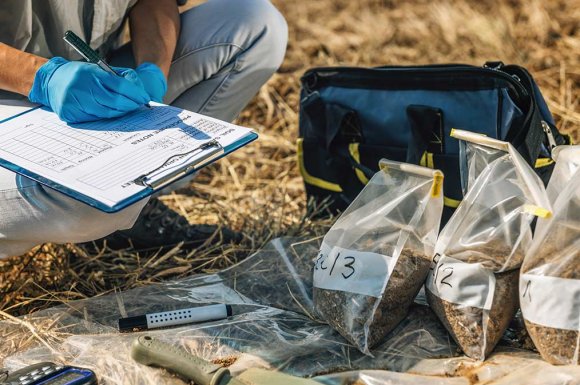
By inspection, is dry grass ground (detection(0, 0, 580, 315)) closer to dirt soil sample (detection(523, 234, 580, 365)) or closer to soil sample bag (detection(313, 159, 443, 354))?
soil sample bag (detection(313, 159, 443, 354))

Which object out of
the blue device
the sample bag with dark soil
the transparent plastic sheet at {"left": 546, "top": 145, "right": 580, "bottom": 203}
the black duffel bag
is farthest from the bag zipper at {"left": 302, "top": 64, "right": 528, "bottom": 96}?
the blue device

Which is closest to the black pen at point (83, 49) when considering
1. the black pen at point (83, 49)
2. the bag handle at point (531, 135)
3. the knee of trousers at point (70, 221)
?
the black pen at point (83, 49)

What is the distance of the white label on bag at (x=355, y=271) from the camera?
5.42 ft

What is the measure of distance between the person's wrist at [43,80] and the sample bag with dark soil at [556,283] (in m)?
1.03

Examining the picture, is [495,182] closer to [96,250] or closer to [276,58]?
[276,58]

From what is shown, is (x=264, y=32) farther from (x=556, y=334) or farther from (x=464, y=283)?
(x=556, y=334)

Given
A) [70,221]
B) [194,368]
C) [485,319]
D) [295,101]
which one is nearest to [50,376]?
[194,368]

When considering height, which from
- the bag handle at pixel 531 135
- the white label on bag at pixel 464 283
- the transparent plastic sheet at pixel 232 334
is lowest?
the transparent plastic sheet at pixel 232 334

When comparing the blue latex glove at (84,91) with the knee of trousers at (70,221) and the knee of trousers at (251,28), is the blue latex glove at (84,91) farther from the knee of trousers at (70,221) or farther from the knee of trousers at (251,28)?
the knee of trousers at (251,28)

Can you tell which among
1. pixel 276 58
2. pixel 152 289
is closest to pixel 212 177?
pixel 276 58

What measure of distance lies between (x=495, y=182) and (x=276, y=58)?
0.89 m

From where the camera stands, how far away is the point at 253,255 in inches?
82.7

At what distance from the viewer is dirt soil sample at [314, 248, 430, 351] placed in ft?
5.41

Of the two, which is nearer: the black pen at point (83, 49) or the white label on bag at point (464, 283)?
the white label on bag at point (464, 283)
